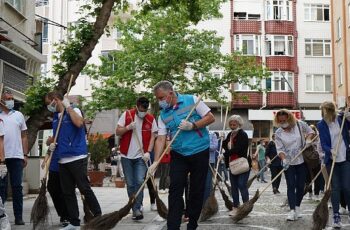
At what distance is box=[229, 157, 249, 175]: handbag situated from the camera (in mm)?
10234

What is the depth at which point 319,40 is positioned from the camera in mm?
47656

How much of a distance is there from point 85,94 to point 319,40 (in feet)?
61.8

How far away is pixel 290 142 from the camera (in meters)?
9.83

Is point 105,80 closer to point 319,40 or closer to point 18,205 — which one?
point 319,40

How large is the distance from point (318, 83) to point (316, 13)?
18.7 feet

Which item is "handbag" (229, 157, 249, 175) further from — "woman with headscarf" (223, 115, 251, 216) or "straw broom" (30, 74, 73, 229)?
"straw broom" (30, 74, 73, 229)

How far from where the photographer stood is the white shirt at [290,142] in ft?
31.8

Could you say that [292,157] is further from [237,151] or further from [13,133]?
[13,133]

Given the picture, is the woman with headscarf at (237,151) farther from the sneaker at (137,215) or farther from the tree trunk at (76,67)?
the tree trunk at (76,67)

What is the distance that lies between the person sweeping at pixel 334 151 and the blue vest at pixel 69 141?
11.3 ft

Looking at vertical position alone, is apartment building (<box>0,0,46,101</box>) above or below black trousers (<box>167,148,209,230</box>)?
above

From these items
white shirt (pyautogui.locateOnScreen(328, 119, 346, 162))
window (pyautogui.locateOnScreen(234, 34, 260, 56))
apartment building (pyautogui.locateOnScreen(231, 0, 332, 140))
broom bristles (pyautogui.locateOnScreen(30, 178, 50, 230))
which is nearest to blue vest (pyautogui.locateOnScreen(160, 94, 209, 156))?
broom bristles (pyautogui.locateOnScreen(30, 178, 50, 230))

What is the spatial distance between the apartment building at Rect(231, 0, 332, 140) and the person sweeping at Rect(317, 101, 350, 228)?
1419 inches

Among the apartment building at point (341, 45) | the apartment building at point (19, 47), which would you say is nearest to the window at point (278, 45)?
the apartment building at point (341, 45)
